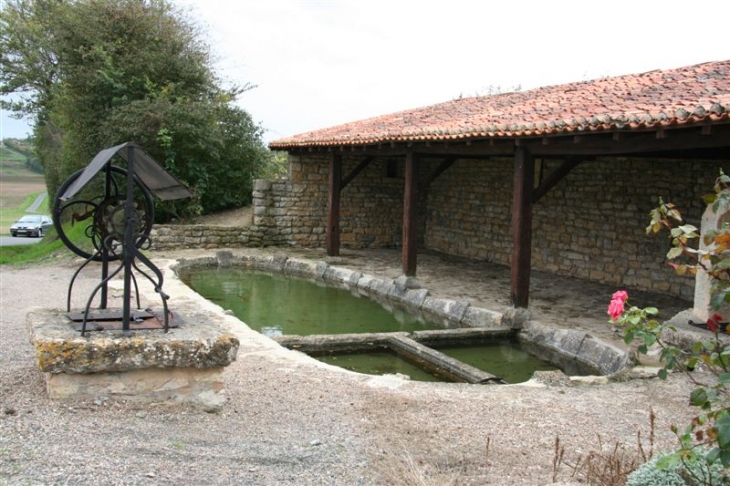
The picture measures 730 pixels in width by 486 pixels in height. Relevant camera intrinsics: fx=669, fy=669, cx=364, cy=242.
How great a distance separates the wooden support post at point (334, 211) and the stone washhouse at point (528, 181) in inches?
1.4

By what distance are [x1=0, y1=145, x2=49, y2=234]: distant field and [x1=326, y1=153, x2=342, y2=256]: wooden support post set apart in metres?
26.9

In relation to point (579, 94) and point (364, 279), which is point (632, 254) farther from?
point (364, 279)

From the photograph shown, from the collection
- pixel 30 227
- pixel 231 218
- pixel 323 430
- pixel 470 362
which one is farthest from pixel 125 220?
pixel 30 227

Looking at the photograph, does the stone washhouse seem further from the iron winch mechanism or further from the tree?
the iron winch mechanism

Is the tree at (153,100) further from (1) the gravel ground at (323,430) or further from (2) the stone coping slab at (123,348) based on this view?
(2) the stone coping slab at (123,348)

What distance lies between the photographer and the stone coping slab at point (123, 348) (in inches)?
148

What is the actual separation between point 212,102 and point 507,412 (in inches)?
563

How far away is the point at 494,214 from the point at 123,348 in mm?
11070

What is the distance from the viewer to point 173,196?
4.50 metres

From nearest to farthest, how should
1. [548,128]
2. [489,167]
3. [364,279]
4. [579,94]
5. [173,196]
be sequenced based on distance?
[173,196]
[548,128]
[579,94]
[364,279]
[489,167]

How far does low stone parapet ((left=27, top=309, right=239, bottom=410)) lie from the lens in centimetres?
378

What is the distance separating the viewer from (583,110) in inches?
336

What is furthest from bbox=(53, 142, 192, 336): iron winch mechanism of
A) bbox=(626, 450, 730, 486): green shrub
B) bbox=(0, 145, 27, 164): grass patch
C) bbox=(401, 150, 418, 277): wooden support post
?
bbox=(0, 145, 27, 164): grass patch

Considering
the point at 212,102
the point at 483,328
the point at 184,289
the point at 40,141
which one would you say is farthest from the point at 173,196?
the point at 40,141
